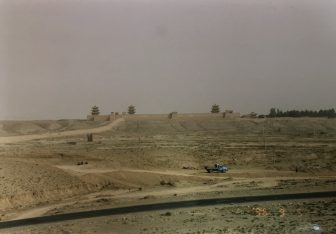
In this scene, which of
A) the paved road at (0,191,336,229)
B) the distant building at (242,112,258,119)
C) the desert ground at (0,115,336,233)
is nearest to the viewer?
the desert ground at (0,115,336,233)

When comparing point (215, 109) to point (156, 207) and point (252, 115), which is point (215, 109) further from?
point (156, 207)

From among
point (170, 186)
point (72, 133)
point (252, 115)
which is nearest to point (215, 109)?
point (252, 115)

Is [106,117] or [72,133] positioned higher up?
[106,117]

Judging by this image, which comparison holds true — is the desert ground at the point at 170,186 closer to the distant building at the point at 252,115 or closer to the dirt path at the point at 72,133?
the dirt path at the point at 72,133

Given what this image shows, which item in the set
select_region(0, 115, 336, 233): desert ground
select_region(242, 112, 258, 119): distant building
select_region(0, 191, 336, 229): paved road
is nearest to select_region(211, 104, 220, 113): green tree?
select_region(242, 112, 258, 119): distant building


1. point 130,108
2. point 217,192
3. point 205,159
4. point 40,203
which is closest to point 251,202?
point 217,192

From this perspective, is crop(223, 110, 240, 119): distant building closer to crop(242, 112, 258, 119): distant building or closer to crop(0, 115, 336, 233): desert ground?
crop(242, 112, 258, 119): distant building

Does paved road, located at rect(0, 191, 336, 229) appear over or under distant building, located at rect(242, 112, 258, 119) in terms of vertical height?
under

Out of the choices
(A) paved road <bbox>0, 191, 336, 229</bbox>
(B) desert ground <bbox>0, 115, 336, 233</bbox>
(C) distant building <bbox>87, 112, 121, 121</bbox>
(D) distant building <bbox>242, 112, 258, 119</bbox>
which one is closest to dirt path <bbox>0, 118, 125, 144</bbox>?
A: (C) distant building <bbox>87, 112, 121, 121</bbox>

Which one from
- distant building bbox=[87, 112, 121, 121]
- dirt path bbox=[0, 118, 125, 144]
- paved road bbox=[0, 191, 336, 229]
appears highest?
distant building bbox=[87, 112, 121, 121]

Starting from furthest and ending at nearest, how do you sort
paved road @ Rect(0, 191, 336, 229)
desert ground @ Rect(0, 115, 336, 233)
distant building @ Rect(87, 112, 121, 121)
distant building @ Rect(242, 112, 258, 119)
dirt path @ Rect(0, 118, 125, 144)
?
distant building @ Rect(242, 112, 258, 119)
distant building @ Rect(87, 112, 121, 121)
dirt path @ Rect(0, 118, 125, 144)
paved road @ Rect(0, 191, 336, 229)
desert ground @ Rect(0, 115, 336, 233)

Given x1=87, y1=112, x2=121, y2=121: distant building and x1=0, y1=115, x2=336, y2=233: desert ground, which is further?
x1=87, y1=112, x2=121, y2=121: distant building

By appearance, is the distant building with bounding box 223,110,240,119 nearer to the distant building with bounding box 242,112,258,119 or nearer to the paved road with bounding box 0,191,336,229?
the distant building with bounding box 242,112,258,119

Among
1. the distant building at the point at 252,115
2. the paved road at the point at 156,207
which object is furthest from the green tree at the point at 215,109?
the paved road at the point at 156,207
